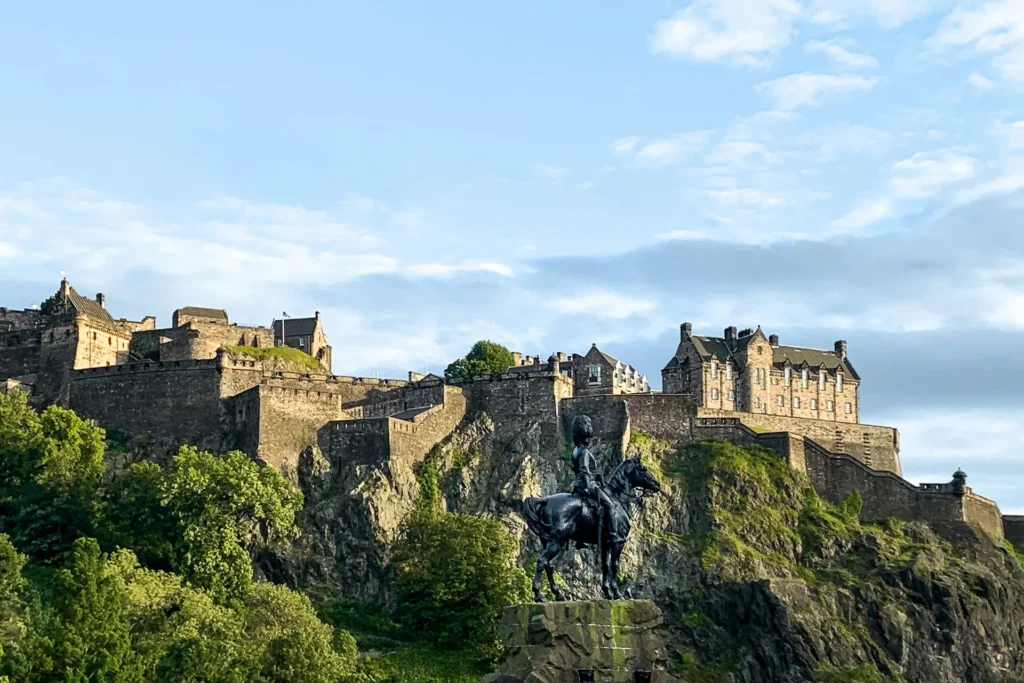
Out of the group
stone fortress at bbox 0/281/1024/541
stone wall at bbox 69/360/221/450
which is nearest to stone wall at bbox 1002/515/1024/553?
stone fortress at bbox 0/281/1024/541

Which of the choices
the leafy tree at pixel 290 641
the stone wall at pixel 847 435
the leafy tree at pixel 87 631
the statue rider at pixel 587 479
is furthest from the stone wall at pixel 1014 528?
the statue rider at pixel 587 479

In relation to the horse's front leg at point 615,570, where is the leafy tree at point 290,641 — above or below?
below

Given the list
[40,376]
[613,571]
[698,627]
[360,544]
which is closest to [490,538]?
[360,544]

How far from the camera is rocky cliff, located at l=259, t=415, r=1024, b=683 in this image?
8325cm

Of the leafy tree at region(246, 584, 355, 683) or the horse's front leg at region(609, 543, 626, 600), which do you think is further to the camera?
the leafy tree at region(246, 584, 355, 683)

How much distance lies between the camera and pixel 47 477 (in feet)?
269

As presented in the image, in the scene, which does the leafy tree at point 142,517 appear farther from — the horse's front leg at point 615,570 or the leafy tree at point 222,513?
the horse's front leg at point 615,570

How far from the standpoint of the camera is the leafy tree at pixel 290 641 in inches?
2480

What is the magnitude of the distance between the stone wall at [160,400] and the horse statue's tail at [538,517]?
53870mm

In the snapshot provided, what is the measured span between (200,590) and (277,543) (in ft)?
32.0

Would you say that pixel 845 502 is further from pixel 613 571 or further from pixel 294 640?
pixel 613 571

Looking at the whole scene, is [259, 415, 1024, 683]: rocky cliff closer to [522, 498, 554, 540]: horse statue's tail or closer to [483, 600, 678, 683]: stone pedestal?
[522, 498, 554, 540]: horse statue's tail

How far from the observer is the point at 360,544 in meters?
83.0

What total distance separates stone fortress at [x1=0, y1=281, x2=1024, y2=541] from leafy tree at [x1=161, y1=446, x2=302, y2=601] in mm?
5477
